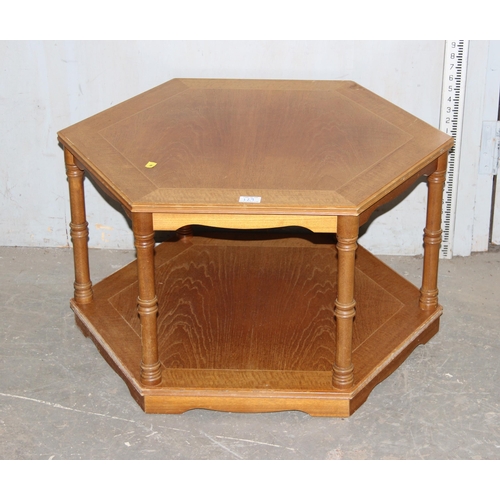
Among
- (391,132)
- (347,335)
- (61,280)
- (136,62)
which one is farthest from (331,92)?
(61,280)

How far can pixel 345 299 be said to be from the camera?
3238 millimetres

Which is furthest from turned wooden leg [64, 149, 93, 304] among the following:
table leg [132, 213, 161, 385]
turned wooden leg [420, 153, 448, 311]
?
turned wooden leg [420, 153, 448, 311]

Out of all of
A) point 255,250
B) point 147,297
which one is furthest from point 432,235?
point 147,297

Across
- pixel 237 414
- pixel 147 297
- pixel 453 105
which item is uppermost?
pixel 453 105

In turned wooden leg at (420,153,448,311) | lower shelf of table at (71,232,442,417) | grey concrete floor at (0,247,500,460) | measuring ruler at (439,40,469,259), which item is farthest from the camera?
measuring ruler at (439,40,469,259)

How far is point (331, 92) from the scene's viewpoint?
13.2 ft

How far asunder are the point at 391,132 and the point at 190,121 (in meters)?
0.80

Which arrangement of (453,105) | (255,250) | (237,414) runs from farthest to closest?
(255,250), (453,105), (237,414)

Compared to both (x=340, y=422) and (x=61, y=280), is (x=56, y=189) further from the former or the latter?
(x=340, y=422)

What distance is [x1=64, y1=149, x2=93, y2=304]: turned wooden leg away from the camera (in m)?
3.76

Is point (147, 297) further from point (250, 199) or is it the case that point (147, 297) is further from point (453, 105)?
point (453, 105)

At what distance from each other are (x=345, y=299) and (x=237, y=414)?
2.13 ft

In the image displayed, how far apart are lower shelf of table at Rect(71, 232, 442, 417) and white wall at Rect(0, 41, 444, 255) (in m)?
0.57

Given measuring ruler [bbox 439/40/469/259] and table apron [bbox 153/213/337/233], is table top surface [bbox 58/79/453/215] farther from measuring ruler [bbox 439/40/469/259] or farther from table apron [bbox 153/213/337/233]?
measuring ruler [bbox 439/40/469/259]
